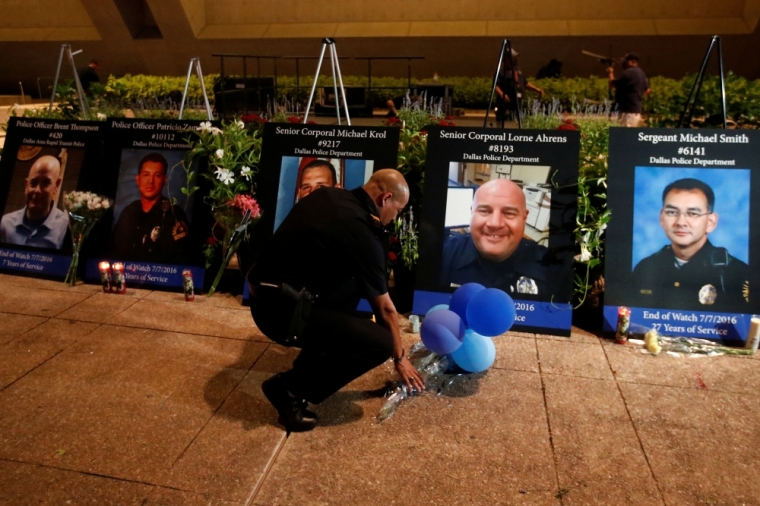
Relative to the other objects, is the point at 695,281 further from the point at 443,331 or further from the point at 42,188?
the point at 42,188

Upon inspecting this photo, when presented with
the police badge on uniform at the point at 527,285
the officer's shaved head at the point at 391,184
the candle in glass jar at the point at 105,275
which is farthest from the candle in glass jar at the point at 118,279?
the police badge on uniform at the point at 527,285

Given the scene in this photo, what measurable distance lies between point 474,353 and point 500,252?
1.05m

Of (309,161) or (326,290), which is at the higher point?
(309,161)

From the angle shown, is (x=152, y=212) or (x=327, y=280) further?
(x=152, y=212)

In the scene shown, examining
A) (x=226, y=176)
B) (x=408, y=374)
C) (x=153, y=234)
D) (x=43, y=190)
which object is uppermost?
(x=226, y=176)

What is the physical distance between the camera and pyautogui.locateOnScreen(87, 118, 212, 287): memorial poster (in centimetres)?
531

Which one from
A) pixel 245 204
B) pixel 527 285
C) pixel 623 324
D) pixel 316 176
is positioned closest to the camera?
pixel 623 324

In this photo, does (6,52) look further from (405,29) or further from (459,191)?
(459,191)

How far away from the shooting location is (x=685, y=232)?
14.4 feet

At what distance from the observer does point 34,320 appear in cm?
467

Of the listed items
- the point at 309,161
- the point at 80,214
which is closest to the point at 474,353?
the point at 309,161

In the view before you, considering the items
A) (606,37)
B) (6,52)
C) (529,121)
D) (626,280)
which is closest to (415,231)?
(626,280)

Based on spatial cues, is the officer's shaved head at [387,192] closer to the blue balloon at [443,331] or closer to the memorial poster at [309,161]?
the blue balloon at [443,331]

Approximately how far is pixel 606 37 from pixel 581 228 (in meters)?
15.8
